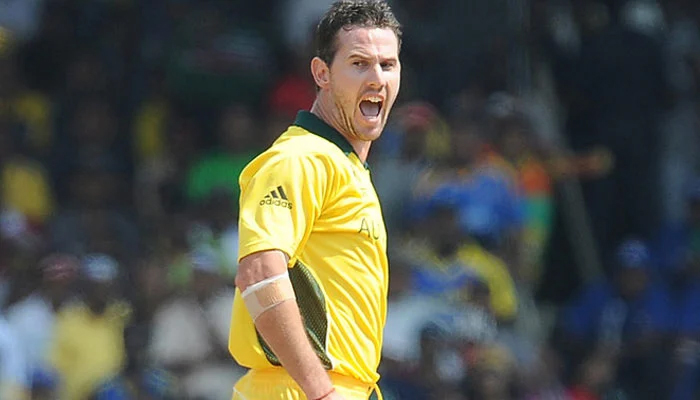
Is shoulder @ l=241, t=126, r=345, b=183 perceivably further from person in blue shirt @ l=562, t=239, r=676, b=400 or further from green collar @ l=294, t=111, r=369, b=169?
person in blue shirt @ l=562, t=239, r=676, b=400

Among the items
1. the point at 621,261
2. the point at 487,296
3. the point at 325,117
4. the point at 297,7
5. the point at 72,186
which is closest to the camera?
the point at 325,117

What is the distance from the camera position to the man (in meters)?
4.64

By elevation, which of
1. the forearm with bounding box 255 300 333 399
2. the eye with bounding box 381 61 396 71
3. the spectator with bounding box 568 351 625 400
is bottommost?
the spectator with bounding box 568 351 625 400

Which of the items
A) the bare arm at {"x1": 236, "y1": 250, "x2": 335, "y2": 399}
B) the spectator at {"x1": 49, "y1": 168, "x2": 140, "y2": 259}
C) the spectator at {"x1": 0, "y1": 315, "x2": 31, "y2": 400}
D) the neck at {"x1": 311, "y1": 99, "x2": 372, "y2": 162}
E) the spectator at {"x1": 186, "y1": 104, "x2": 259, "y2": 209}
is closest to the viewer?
the bare arm at {"x1": 236, "y1": 250, "x2": 335, "y2": 399}

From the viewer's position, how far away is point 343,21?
5047 mm

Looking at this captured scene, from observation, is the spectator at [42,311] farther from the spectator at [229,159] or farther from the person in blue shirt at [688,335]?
the person in blue shirt at [688,335]

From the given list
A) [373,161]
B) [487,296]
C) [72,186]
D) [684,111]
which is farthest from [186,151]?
[684,111]

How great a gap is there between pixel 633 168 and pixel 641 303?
1.27 meters

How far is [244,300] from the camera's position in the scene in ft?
15.4

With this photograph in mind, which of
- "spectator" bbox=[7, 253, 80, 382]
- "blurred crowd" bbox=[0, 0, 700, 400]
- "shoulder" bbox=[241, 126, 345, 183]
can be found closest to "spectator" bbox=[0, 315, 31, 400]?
"blurred crowd" bbox=[0, 0, 700, 400]

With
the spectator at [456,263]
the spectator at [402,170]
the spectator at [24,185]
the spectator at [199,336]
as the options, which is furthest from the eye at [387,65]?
the spectator at [24,185]

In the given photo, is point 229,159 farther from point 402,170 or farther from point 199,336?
point 199,336

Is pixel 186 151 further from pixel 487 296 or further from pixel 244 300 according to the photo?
pixel 244 300

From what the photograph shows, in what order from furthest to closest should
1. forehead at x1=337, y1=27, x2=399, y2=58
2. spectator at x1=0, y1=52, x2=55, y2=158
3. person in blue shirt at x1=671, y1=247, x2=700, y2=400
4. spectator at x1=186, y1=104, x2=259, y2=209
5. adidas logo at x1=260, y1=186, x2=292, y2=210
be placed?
spectator at x1=0, y1=52, x2=55, y2=158, spectator at x1=186, y1=104, x2=259, y2=209, person in blue shirt at x1=671, y1=247, x2=700, y2=400, forehead at x1=337, y1=27, x2=399, y2=58, adidas logo at x1=260, y1=186, x2=292, y2=210
